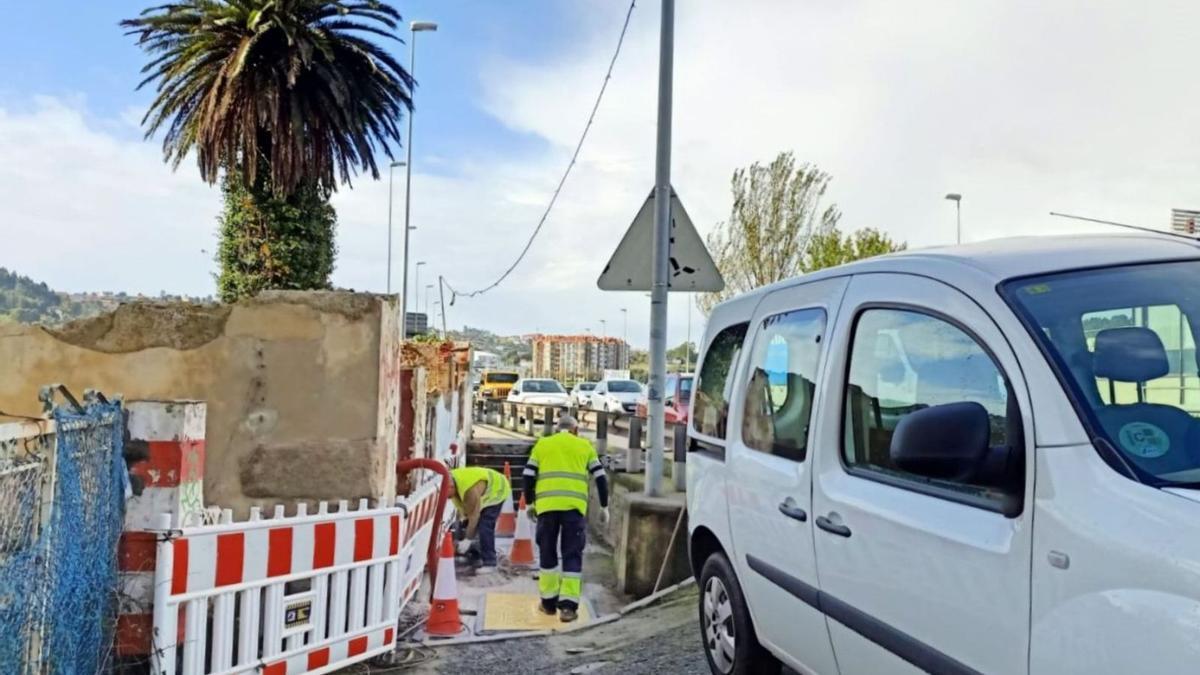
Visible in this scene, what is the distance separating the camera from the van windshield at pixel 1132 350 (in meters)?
2.29

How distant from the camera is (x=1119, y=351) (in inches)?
100.0

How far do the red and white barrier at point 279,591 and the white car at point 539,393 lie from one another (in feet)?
87.7

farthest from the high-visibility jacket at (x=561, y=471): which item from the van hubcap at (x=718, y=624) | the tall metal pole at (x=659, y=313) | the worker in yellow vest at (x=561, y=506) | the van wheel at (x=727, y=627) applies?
the van hubcap at (x=718, y=624)

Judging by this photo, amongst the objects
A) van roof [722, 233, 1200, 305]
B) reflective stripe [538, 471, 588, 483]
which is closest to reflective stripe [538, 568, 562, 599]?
reflective stripe [538, 471, 588, 483]

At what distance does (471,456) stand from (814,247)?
13.8 metres

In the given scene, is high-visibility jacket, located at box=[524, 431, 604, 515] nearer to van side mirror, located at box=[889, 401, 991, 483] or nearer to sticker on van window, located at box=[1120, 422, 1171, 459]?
van side mirror, located at box=[889, 401, 991, 483]

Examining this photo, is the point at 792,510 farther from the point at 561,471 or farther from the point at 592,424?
the point at 592,424

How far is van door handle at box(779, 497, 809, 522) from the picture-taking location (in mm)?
3515

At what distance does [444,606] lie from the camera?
239 inches

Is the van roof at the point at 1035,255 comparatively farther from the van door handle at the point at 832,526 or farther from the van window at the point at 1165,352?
the van door handle at the point at 832,526

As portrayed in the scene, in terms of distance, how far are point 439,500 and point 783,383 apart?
364 centimetres

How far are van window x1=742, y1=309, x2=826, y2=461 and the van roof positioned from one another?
560 mm

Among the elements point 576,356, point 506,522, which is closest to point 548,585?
point 506,522

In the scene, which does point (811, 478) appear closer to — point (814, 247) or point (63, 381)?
point (63, 381)
